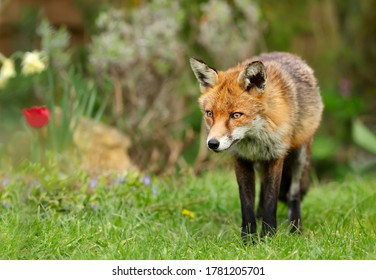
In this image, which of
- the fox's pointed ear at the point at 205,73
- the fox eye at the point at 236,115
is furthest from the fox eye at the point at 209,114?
the fox's pointed ear at the point at 205,73

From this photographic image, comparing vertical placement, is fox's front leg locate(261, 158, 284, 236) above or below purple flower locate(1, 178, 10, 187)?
above

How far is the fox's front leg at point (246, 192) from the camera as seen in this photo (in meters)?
4.75

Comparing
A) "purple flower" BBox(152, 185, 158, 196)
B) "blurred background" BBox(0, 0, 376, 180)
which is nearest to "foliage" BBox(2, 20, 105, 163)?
"blurred background" BBox(0, 0, 376, 180)

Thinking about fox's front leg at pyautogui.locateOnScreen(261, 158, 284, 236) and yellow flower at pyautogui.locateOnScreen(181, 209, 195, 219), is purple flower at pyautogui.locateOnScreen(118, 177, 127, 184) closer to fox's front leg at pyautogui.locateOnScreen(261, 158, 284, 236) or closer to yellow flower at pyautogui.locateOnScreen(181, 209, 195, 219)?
yellow flower at pyautogui.locateOnScreen(181, 209, 195, 219)

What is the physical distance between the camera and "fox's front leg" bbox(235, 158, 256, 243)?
4.75m

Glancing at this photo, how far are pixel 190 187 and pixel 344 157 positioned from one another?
13.8ft

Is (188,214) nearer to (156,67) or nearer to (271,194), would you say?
(271,194)

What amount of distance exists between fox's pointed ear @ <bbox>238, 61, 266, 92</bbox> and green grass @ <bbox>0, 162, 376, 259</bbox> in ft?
3.39

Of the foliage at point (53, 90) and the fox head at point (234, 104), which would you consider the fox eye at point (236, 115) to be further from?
the foliage at point (53, 90)

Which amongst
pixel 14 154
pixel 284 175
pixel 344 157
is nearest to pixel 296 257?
pixel 284 175

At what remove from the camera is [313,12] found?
10492 mm

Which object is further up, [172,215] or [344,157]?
[172,215]

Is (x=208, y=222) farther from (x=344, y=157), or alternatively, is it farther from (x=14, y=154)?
(x=344, y=157)

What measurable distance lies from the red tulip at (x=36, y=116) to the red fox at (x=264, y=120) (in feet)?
5.02
